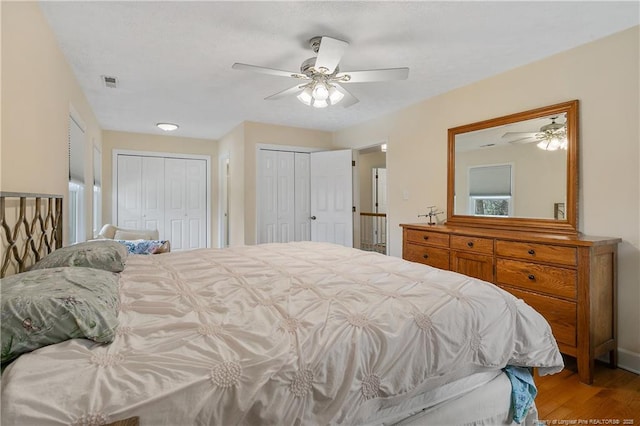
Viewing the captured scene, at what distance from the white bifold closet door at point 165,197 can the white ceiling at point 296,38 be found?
2217 millimetres

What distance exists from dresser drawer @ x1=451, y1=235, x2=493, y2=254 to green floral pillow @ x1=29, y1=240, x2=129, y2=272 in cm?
258

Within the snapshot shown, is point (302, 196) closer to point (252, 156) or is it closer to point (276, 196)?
point (276, 196)

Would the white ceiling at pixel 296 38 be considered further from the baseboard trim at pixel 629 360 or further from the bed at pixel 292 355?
the baseboard trim at pixel 629 360

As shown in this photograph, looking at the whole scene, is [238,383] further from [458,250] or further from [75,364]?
[458,250]

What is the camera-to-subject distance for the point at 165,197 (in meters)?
5.82

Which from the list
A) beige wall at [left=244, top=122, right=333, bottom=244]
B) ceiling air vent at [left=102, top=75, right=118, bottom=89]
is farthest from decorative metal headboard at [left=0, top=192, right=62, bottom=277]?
beige wall at [left=244, top=122, right=333, bottom=244]

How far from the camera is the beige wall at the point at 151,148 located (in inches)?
209

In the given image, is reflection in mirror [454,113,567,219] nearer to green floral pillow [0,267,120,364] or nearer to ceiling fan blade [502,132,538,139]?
ceiling fan blade [502,132,538,139]

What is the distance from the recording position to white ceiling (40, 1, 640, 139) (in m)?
1.99

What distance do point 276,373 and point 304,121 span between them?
4.19 m

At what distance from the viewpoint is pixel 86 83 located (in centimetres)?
317

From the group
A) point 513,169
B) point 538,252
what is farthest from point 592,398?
point 513,169

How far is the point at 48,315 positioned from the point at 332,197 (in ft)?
14.1

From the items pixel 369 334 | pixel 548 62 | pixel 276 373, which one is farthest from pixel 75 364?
pixel 548 62
